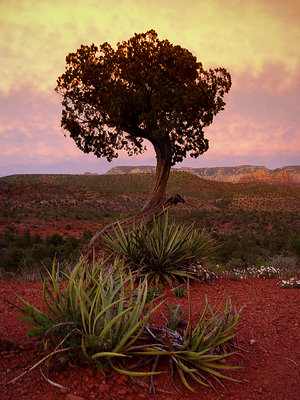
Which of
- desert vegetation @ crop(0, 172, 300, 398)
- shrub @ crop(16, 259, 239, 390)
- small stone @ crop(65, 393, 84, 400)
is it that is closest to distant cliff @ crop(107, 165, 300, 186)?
desert vegetation @ crop(0, 172, 300, 398)

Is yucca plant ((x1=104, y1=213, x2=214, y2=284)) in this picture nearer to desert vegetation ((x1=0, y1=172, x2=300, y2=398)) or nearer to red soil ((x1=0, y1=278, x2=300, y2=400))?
desert vegetation ((x1=0, y1=172, x2=300, y2=398))

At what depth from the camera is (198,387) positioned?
298 centimetres

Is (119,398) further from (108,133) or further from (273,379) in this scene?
(108,133)

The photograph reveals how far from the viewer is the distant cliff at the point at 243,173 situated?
129 m

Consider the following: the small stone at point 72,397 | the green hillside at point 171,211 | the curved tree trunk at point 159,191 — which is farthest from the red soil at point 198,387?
the curved tree trunk at point 159,191

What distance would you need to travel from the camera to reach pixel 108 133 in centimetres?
1066

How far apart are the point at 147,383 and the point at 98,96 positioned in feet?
28.0

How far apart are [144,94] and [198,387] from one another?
786 centimetres

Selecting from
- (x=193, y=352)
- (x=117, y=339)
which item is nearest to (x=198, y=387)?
(x=193, y=352)

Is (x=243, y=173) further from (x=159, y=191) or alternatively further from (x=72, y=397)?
(x=72, y=397)

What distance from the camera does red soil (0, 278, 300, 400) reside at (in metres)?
2.70

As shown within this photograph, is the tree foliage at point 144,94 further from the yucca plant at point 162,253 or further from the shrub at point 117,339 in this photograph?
the shrub at point 117,339

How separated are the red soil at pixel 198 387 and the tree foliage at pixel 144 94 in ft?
18.9

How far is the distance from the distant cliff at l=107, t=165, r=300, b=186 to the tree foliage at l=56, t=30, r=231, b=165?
121690 millimetres
